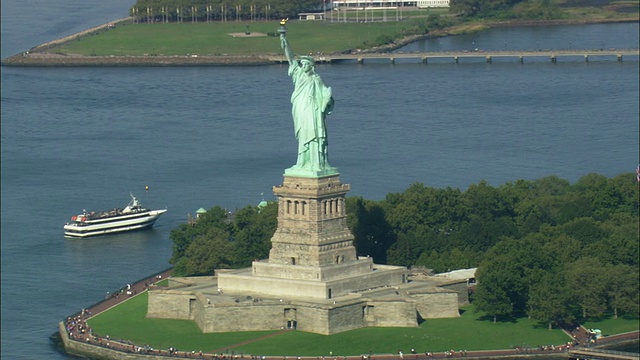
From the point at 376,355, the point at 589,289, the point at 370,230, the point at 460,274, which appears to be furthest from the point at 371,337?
the point at 370,230

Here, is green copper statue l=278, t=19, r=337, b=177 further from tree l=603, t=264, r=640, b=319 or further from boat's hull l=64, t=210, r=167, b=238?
boat's hull l=64, t=210, r=167, b=238

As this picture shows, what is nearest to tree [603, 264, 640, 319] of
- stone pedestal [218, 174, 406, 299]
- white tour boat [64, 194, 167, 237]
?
stone pedestal [218, 174, 406, 299]

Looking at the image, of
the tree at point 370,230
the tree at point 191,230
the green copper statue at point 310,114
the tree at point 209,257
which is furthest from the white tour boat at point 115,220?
the green copper statue at point 310,114

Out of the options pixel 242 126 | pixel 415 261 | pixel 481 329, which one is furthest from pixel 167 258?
pixel 242 126

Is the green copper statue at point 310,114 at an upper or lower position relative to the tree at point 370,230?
upper

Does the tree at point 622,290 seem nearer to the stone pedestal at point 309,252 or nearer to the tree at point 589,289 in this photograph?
the tree at point 589,289

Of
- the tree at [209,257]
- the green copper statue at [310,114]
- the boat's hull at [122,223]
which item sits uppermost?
the green copper statue at [310,114]

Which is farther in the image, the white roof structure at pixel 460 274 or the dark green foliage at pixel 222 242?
the dark green foliage at pixel 222 242

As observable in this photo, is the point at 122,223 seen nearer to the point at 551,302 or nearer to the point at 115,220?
the point at 115,220
